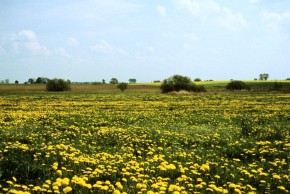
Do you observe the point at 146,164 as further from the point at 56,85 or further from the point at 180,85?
the point at 56,85

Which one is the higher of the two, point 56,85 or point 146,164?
point 56,85

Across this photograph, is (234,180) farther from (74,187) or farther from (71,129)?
(71,129)

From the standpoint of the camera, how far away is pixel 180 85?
274 feet

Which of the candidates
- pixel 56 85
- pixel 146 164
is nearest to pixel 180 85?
pixel 56 85

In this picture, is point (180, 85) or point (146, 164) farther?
point (180, 85)

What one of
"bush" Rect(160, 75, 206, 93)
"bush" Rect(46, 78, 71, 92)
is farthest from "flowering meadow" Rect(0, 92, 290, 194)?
"bush" Rect(46, 78, 71, 92)

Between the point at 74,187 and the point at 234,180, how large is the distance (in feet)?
12.7

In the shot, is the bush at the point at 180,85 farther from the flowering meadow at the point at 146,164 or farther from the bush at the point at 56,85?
the flowering meadow at the point at 146,164

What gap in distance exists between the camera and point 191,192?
7051 mm

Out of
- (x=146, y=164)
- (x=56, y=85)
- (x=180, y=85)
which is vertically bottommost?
(x=146, y=164)

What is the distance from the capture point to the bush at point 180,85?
8350 cm

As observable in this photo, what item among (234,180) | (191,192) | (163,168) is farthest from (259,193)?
(163,168)

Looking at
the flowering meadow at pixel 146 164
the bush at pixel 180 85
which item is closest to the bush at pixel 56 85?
the bush at pixel 180 85

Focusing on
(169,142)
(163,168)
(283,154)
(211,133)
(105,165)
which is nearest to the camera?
(163,168)
